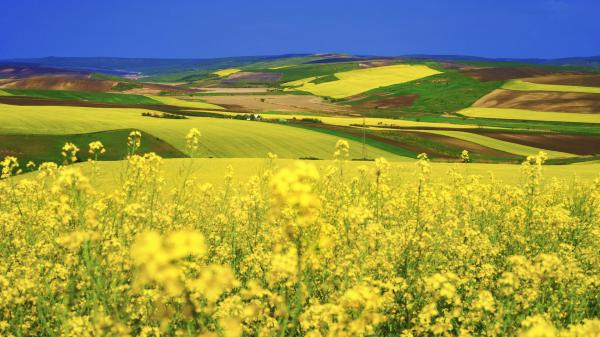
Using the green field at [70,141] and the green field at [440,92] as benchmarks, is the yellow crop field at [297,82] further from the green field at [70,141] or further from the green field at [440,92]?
the green field at [70,141]

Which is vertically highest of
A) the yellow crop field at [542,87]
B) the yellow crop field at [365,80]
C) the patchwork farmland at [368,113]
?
the yellow crop field at [365,80]

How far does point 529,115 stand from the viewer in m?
88.6

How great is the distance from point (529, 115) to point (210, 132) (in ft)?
215

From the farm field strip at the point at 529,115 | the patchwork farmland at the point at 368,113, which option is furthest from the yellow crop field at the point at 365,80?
the farm field strip at the point at 529,115

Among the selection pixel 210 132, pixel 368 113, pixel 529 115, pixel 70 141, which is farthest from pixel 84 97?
pixel 529 115

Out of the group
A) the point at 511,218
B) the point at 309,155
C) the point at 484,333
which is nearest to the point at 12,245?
the point at 484,333

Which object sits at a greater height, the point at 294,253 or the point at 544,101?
the point at 544,101

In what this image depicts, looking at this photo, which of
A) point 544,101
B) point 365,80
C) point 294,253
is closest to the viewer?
point 294,253

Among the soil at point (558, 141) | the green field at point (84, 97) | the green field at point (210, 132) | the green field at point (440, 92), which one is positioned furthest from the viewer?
the green field at point (440, 92)

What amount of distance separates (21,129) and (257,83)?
15865 cm

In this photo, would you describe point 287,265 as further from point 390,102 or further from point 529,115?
point 390,102

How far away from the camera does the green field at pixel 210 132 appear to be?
137 ft

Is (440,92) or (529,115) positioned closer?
(529,115)

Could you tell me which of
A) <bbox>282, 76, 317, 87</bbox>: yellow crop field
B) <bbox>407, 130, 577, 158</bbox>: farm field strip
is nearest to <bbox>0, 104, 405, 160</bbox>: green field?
<bbox>407, 130, 577, 158</bbox>: farm field strip
